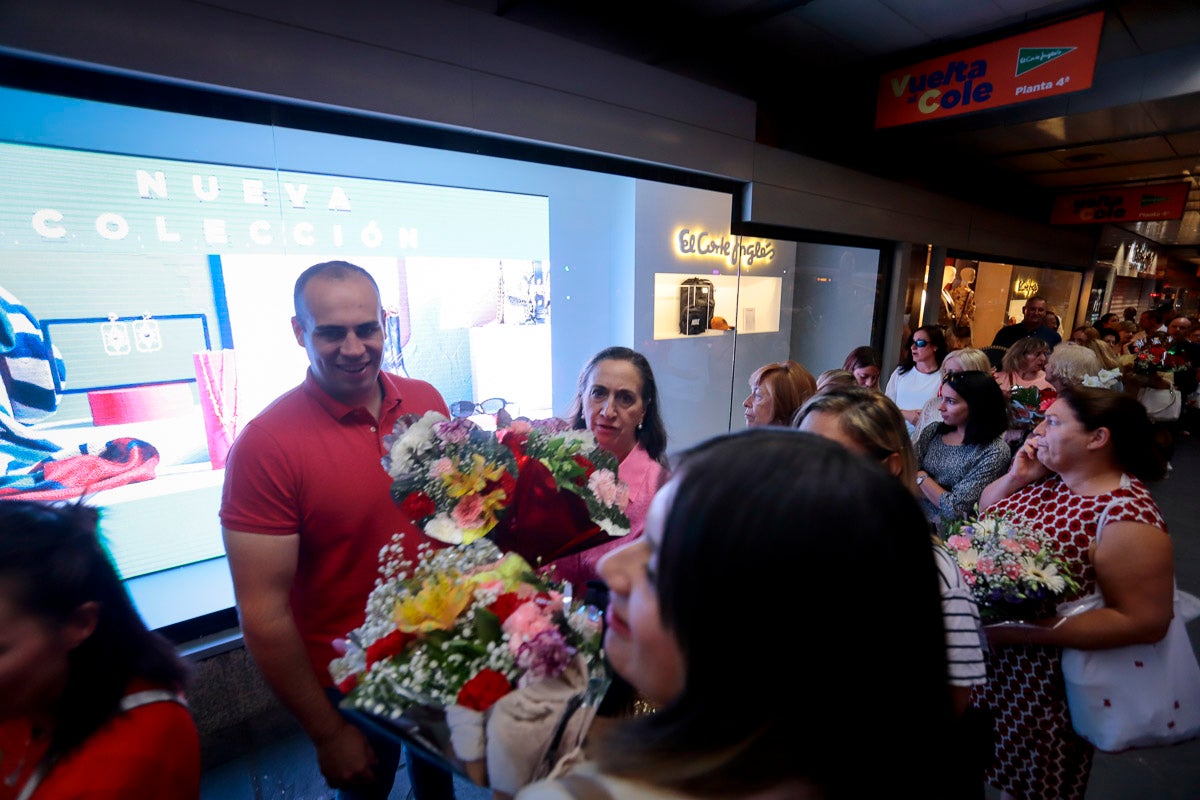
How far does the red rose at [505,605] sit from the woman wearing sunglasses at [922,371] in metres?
4.27

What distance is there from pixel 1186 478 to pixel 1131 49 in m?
5.27

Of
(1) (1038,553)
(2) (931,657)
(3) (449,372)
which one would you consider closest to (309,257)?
(3) (449,372)

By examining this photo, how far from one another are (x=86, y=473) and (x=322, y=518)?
1.65 meters

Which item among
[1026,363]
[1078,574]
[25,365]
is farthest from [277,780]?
[1026,363]

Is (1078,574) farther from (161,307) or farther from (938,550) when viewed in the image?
(161,307)

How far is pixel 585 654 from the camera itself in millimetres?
1030

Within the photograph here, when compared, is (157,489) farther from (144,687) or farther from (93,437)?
(144,687)

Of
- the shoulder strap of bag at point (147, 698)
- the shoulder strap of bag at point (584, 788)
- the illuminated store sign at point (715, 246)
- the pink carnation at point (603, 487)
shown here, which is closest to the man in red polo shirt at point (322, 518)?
the shoulder strap of bag at point (147, 698)

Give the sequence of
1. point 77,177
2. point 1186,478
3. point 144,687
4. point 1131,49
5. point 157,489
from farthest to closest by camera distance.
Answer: point 1186,478 < point 1131,49 < point 157,489 < point 77,177 < point 144,687

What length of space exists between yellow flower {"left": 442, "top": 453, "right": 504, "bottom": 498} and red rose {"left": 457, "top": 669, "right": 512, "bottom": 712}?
0.44 m

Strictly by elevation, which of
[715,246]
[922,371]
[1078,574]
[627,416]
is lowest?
[1078,574]

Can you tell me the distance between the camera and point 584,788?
23.6 inches

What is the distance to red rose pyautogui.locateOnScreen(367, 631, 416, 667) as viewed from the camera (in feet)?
3.15

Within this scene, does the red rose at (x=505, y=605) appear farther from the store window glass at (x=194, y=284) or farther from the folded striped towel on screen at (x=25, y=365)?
the folded striped towel on screen at (x=25, y=365)
